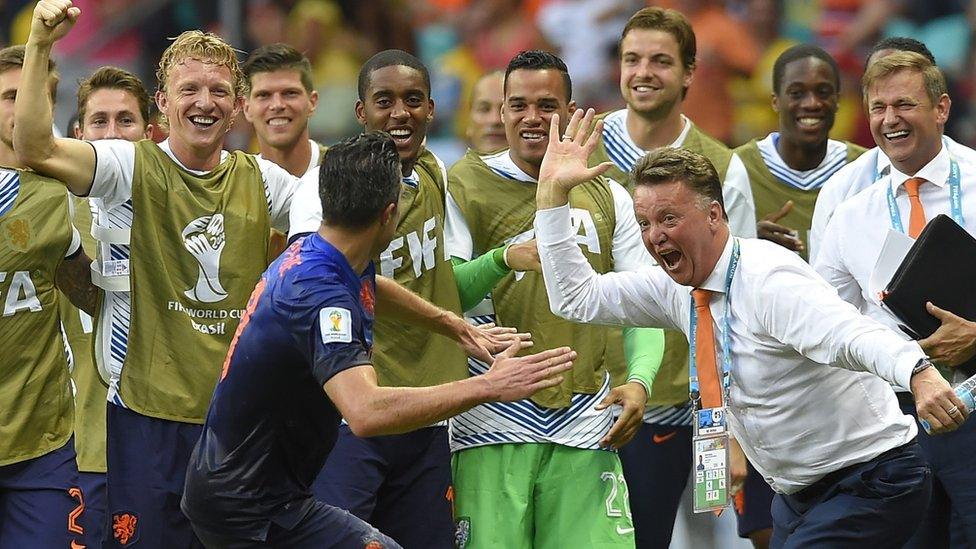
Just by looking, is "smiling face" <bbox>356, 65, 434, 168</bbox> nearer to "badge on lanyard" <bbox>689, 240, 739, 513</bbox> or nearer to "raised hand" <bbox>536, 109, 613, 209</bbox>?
"raised hand" <bbox>536, 109, 613, 209</bbox>

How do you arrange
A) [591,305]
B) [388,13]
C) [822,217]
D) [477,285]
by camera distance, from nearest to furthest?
[591,305] < [477,285] < [822,217] < [388,13]

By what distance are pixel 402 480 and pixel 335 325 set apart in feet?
Result: 5.72

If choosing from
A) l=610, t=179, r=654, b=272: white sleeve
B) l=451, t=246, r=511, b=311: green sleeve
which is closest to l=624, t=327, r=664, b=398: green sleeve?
l=610, t=179, r=654, b=272: white sleeve

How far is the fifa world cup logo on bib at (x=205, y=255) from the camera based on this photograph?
6.30m

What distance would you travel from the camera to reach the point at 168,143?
644cm

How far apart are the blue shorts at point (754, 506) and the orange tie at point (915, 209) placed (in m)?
1.87

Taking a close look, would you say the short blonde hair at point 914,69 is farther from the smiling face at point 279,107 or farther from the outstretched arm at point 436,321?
the smiling face at point 279,107

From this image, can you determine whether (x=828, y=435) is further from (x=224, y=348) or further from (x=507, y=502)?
(x=224, y=348)

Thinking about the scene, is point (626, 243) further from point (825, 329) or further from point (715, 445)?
point (825, 329)

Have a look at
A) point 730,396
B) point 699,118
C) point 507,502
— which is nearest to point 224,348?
point 507,502

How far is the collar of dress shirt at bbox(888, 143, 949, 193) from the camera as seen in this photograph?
685 centimetres

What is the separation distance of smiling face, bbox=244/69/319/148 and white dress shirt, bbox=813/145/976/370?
265cm

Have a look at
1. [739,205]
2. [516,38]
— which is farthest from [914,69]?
[516,38]

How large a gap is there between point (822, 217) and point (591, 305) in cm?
197
